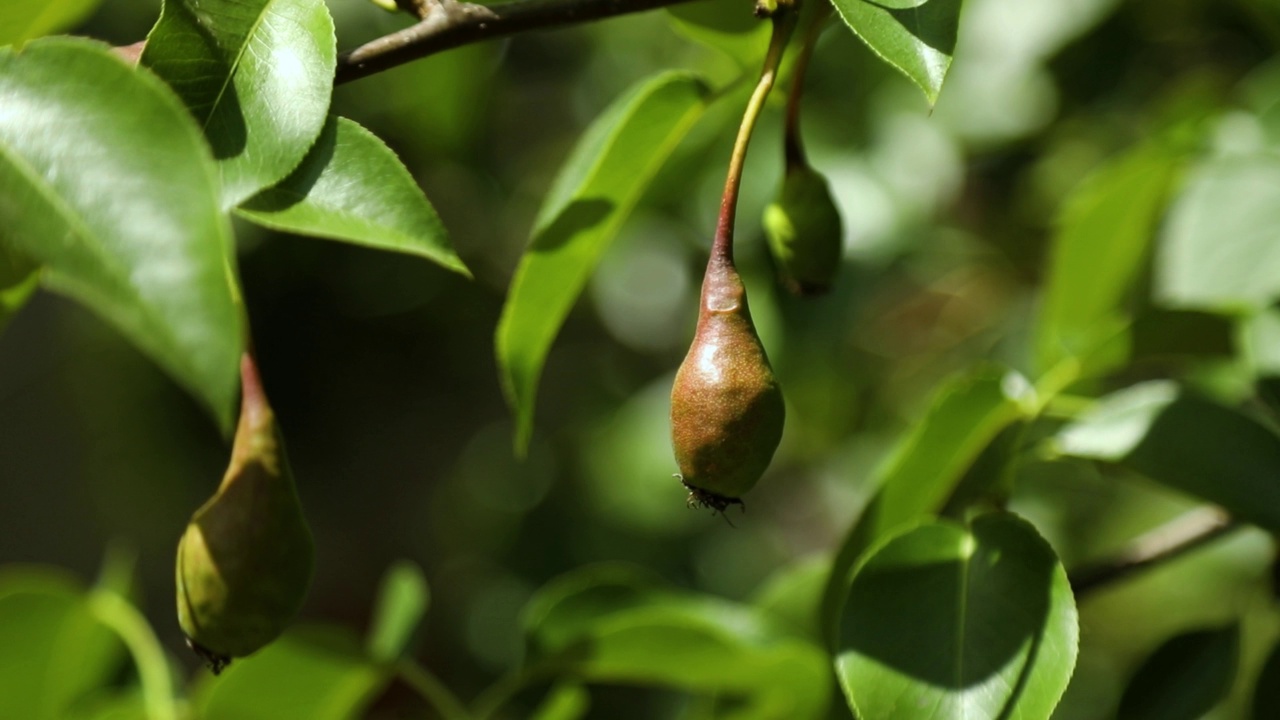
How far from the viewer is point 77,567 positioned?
387cm

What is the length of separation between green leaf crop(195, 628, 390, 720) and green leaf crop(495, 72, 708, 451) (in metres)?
0.32

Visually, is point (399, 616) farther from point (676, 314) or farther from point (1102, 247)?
point (676, 314)

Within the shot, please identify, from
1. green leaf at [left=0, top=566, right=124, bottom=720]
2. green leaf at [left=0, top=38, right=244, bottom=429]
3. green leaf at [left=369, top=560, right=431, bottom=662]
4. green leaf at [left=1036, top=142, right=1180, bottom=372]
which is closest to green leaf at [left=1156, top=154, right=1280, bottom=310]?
green leaf at [left=1036, top=142, right=1180, bottom=372]

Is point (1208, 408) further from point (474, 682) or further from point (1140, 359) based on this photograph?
→ point (474, 682)

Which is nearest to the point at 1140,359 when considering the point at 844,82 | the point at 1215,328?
the point at 1215,328

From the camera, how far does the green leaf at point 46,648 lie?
1.15 meters

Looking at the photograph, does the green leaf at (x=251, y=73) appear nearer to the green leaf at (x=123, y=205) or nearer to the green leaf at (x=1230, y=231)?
the green leaf at (x=123, y=205)

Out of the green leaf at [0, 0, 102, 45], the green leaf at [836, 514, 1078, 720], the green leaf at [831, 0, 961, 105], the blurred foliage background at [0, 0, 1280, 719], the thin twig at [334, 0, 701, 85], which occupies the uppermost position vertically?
the green leaf at [831, 0, 961, 105]

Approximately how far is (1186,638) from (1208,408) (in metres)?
0.18

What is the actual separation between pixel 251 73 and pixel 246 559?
0.81ft

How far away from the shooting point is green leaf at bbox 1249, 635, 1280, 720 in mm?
879

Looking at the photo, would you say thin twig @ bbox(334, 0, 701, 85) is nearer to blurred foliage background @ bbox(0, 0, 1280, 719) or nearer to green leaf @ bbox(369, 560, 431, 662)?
blurred foliage background @ bbox(0, 0, 1280, 719)

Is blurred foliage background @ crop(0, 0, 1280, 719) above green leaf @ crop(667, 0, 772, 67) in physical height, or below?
below

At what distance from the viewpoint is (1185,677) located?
897 mm
